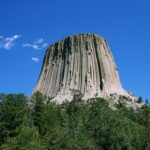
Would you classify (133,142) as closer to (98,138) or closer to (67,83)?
(98,138)

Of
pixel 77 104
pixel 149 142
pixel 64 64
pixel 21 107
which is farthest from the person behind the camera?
pixel 64 64

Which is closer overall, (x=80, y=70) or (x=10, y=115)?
(x=10, y=115)

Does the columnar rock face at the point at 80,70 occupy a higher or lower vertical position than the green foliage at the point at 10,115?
higher

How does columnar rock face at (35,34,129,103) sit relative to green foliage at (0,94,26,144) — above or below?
above

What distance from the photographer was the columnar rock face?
282 ft

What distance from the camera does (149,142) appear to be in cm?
3550

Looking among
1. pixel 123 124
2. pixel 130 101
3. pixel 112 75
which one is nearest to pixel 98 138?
pixel 123 124

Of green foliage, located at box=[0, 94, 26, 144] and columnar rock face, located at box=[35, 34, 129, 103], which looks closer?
green foliage, located at box=[0, 94, 26, 144]

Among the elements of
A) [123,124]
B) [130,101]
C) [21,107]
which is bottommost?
[123,124]

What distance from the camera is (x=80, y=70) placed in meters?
90.1

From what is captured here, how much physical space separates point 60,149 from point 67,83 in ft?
177

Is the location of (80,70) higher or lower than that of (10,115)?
higher

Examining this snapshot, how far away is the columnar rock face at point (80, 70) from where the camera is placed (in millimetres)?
85938

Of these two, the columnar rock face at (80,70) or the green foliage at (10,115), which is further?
the columnar rock face at (80,70)
